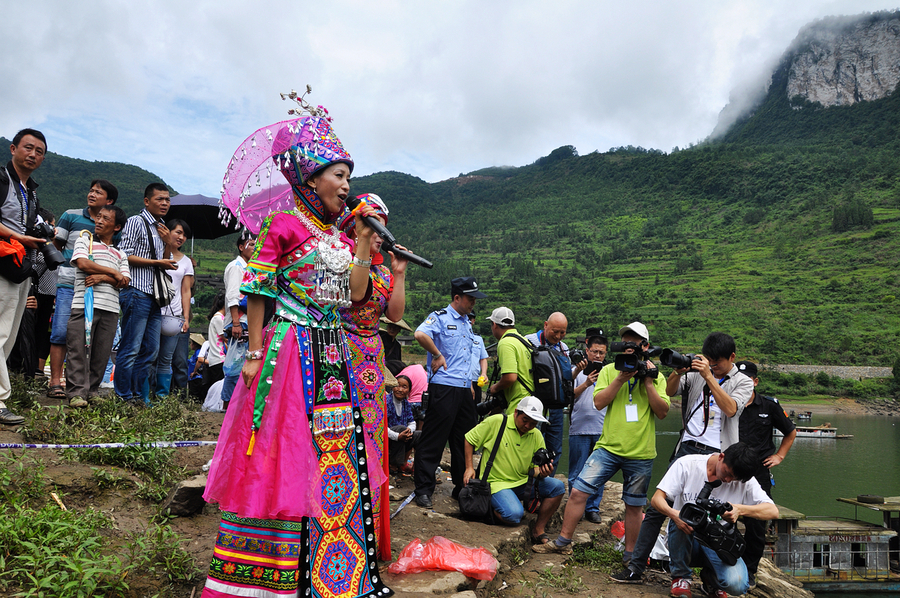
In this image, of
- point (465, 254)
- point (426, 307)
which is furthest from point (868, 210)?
point (426, 307)

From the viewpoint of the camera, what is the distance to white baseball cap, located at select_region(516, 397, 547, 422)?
4.78 meters

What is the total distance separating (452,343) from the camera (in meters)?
5.18

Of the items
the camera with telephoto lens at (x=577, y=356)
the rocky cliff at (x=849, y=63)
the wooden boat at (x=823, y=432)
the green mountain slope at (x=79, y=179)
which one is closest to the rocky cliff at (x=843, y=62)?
the rocky cliff at (x=849, y=63)

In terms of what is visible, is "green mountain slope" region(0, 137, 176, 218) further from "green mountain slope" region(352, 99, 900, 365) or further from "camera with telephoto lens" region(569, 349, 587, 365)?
"camera with telephoto lens" region(569, 349, 587, 365)

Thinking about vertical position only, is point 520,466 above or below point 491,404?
below

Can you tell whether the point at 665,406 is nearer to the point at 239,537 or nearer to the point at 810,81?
the point at 239,537

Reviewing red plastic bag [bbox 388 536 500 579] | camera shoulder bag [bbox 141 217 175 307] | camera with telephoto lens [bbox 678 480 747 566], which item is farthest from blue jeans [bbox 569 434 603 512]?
camera shoulder bag [bbox 141 217 175 307]

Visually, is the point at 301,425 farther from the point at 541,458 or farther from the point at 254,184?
the point at 541,458

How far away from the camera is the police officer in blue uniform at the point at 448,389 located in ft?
16.1

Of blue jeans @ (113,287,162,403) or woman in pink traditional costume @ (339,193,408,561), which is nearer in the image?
woman in pink traditional costume @ (339,193,408,561)

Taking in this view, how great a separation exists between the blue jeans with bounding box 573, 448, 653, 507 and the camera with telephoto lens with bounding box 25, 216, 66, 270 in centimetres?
423

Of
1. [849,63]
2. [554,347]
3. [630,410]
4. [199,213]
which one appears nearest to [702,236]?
[849,63]

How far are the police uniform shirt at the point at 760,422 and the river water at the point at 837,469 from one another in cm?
937

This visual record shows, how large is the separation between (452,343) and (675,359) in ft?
6.31
